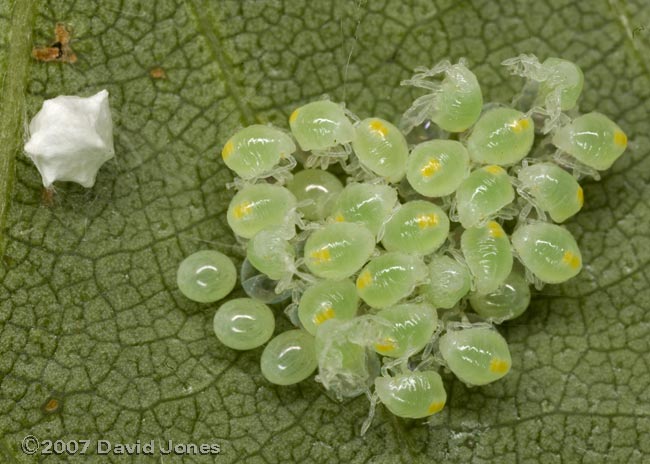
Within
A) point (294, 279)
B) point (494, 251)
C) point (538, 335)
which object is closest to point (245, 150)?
point (294, 279)

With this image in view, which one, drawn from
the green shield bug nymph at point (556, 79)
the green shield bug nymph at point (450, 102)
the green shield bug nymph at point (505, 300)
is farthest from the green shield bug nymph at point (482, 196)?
the green shield bug nymph at point (556, 79)

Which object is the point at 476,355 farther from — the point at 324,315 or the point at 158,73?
the point at 158,73

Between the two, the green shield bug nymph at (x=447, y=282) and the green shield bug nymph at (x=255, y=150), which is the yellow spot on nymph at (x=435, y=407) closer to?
the green shield bug nymph at (x=447, y=282)

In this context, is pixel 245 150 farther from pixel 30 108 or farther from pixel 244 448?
pixel 244 448

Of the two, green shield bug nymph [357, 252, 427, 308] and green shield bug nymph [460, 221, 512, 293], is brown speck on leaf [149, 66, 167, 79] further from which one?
green shield bug nymph [460, 221, 512, 293]

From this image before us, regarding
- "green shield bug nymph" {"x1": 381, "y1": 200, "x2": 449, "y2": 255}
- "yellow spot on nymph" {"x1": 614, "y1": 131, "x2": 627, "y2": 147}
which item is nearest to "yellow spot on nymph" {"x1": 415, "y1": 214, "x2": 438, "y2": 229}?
"green shield bug nymph" {"x1": 381, "y1": 200, "x2": 449, "y2": 255}
